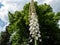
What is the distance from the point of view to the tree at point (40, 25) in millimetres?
57844

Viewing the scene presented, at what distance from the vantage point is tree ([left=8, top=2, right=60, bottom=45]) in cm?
5784

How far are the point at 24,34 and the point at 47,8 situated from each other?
719cm

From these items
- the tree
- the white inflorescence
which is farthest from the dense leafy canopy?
the white inflorescence

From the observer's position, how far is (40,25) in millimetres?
58125

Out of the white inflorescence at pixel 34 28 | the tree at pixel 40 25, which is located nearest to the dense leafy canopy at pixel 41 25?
the tree at pixel 40 25

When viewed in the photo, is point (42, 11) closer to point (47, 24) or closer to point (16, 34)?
point (47, 24)

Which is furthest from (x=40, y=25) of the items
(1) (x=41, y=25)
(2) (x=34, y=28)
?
(2) (x=34, y=28)

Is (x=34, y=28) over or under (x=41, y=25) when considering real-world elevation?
under

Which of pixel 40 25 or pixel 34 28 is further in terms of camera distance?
pixel 40 25

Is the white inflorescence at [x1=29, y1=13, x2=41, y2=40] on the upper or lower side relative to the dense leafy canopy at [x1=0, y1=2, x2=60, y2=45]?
lower

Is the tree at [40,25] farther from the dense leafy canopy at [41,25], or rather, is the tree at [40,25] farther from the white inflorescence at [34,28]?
the white inflorescence at [34,28]

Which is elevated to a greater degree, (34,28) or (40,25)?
(40,25)

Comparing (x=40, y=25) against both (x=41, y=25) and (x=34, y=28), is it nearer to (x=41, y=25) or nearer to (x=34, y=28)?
(x=41, y=25)

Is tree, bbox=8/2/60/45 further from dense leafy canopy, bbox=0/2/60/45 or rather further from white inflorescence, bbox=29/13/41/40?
white inflorescence, bbox=29/13/41/40
